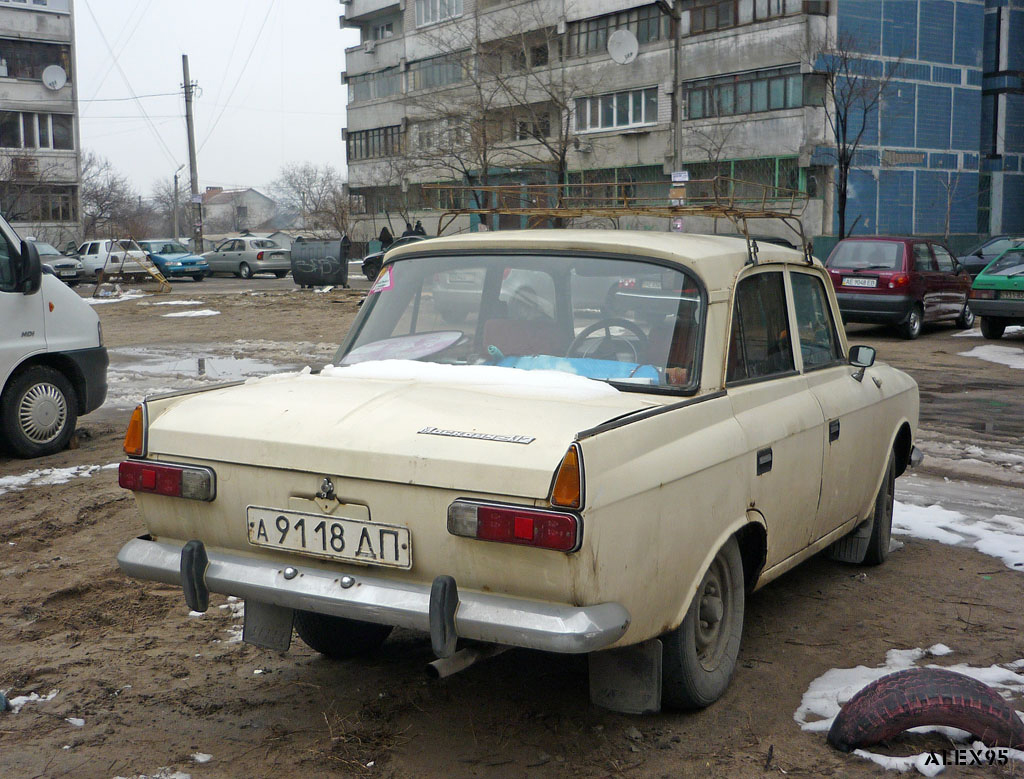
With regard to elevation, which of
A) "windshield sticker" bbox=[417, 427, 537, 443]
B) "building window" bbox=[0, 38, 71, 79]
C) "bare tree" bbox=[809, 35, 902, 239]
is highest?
"building window" bbox=[0, 38, 71, 79]

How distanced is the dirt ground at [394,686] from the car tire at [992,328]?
13.0 m

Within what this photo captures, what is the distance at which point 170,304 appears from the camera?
28062 millimetres

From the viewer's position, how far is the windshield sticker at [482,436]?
3166 mm

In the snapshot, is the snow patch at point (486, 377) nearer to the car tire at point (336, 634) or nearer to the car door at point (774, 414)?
the car door at point (774, 414)

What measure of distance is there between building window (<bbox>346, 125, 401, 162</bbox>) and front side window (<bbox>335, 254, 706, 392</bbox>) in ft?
191

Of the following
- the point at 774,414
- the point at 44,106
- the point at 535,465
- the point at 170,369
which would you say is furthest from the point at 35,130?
the point at 535,465

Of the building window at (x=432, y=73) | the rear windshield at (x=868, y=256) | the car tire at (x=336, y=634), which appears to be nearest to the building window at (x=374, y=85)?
the building window at (x=432, y=73)

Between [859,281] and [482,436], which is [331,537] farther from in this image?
[859,281]

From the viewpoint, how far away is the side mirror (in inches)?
319

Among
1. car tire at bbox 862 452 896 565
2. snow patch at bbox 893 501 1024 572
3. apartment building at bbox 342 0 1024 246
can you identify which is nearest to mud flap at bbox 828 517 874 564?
car tire at bbox 862 452 896 565

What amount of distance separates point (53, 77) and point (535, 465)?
65.2 m

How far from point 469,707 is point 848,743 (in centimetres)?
128

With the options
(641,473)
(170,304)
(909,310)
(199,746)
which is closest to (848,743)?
(641,473)

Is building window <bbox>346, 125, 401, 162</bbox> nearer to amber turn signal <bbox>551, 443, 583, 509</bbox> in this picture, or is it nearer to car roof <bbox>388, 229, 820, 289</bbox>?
car roof <bbox>388, 229, 820, 289</bbox>
